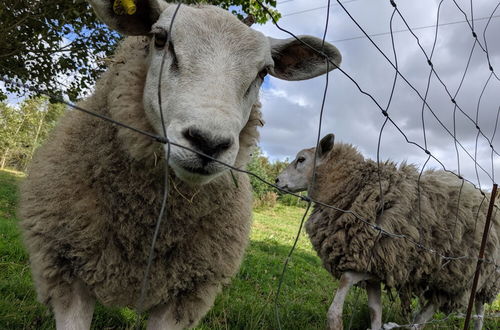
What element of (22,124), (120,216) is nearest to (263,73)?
(120,216)

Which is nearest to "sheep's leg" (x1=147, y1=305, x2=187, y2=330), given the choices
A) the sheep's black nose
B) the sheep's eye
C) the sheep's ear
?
the sheep's black nose

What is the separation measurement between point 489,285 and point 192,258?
3.60 m

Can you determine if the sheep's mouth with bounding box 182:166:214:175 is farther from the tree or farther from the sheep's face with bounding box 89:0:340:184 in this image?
the tree

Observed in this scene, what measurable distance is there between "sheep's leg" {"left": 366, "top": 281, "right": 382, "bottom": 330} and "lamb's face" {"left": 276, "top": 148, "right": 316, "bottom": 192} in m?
1.93

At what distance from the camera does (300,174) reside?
549 centimetres

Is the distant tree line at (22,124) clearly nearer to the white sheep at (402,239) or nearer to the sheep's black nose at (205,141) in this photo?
the white sheep at (402,239)

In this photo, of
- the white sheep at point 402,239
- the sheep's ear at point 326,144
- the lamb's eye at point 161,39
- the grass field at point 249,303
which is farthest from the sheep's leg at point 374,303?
the lamb's eye at point 161,39

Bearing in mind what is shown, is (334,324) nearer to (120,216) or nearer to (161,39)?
(120,216)

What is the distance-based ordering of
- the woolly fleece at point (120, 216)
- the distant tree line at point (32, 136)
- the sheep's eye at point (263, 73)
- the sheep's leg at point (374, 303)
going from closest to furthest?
the woolly fleece at point (120, 216) < the sheep's eye at point (263, 73) < the sheep's leg at point (374, 303) < the distant tree line at point (32, 136)

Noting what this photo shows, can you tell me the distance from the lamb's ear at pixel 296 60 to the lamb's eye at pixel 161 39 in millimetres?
695

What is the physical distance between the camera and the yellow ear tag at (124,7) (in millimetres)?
1717

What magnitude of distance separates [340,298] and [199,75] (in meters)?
2.49

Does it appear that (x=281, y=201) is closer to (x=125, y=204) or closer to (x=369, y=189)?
(x=369, y=189)

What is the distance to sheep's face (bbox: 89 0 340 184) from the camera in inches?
53.1
